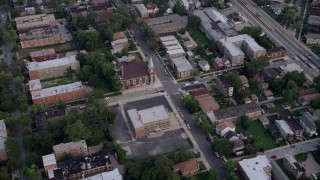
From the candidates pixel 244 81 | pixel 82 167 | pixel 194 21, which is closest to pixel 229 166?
pixel 82 167

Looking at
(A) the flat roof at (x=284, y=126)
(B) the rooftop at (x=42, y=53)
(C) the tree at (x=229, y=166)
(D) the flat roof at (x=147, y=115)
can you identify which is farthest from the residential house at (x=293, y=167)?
(B) the rooftop at (x=42, y=53)

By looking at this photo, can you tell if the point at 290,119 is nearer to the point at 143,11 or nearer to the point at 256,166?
the point at 256,166

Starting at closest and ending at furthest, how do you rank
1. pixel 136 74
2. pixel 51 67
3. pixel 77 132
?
pixel 77 132, pixel 136 74, pixel 51 67

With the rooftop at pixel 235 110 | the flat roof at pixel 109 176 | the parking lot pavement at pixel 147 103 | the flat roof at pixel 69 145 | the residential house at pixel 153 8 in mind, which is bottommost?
the parking lot pavement at pixel 147 103

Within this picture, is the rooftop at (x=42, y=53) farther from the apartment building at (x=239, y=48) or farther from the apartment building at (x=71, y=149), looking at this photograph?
the apartment building at (x=239, y=48)

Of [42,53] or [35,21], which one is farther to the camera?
[35,21]

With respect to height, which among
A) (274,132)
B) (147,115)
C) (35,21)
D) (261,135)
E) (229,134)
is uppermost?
(35,21)

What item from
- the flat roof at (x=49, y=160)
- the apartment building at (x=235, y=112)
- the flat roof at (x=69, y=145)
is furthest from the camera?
the apartment building at (x=235, y=112)
